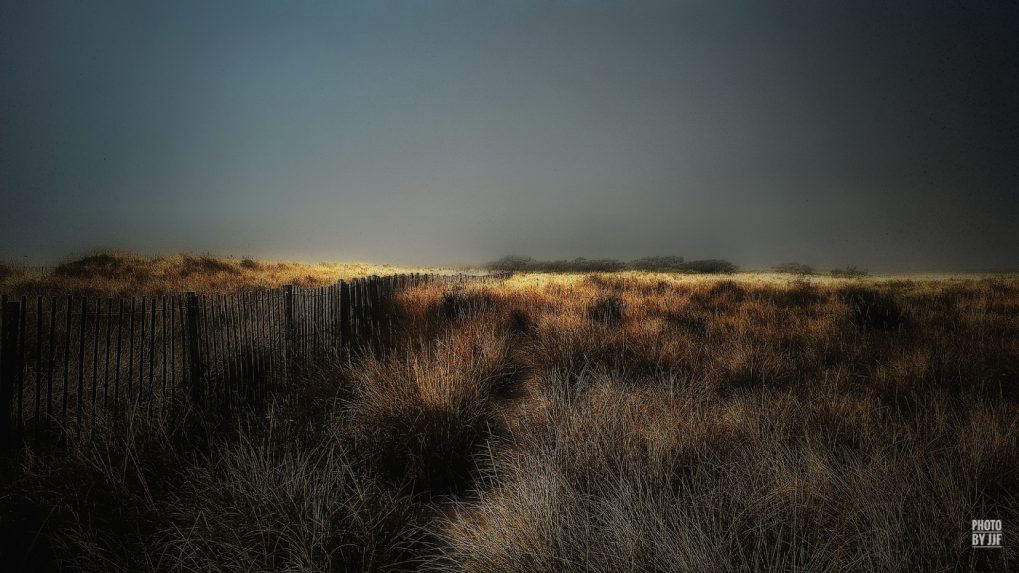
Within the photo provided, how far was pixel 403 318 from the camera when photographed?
9727 mm

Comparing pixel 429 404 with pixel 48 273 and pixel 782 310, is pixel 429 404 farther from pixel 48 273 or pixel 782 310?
pixel 48 273

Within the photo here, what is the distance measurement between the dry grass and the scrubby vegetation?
13367 millimetres

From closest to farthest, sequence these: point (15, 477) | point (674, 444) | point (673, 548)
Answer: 1. point (673, 548)
2. point (674, 444)
3. point (15, 477)

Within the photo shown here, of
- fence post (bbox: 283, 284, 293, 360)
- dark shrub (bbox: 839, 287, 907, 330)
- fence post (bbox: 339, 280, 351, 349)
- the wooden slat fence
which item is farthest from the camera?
dark shrub (bbox: 839, 287, 907, 330)

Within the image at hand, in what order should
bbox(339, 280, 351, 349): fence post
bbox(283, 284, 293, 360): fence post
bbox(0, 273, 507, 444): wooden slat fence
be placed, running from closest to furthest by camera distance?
bbox(0, 273, 507, 444): wooden slat fence < bbox(283, 284, 293, 360): fence post < bbox(339, 280, 351, 349): fence post

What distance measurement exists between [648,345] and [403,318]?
564cm

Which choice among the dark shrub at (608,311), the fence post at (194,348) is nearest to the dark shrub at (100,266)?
the fence post at (194,348)

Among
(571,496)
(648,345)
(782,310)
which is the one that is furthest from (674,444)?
(782,310)

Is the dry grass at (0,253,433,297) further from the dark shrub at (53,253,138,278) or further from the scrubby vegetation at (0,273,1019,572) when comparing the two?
the scrubby vegetation at (0,273,1019,572)

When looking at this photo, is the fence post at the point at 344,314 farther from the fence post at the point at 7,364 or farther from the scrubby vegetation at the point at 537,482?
the fence post at the point at 7,364

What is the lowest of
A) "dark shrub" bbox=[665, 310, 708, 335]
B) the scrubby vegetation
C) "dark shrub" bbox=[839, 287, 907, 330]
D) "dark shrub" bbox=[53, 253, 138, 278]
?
the scrubby vegetation

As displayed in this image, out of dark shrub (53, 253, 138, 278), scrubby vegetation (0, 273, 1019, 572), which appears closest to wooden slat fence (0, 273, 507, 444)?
scrubby vegetation (0, 273, 1019, 572)

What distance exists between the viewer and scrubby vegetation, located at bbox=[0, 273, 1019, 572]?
1906 mm

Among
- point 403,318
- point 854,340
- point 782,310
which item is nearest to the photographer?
point 854,340
